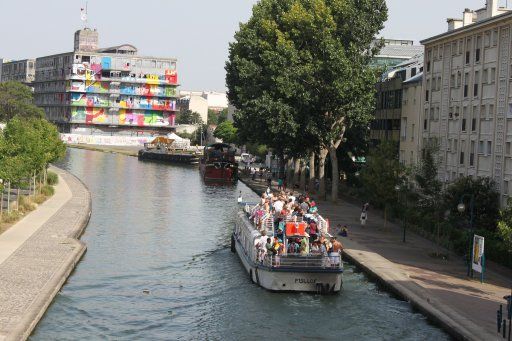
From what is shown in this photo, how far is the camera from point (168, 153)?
598 feet

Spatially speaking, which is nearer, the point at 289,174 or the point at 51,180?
the point at 51,180

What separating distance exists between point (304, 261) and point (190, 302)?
5.37 metres

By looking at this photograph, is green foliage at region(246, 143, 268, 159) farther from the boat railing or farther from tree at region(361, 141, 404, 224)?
the boat railing

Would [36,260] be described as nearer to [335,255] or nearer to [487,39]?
[335,255]

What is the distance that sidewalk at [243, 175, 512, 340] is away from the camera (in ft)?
120

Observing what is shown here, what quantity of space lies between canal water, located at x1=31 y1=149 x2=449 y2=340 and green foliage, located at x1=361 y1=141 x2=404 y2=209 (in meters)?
11.5

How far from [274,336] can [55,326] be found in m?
8.32

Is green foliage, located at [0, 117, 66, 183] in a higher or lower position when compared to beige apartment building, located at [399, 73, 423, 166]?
lower

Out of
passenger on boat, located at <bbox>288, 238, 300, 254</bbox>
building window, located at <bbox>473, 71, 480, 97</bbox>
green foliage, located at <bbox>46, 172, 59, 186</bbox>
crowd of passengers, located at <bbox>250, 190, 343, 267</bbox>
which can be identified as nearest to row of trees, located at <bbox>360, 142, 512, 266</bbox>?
building window, located at <bbox>473, 71, 480, 97</bbox>

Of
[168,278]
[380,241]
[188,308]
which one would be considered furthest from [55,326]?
[380,241]

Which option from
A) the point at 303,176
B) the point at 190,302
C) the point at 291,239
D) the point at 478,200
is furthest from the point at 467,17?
the point at 190,302

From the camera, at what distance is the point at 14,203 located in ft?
223

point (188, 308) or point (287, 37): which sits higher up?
point (287, 37)

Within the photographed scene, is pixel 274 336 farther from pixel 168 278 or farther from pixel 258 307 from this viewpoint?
pixel 168 278
